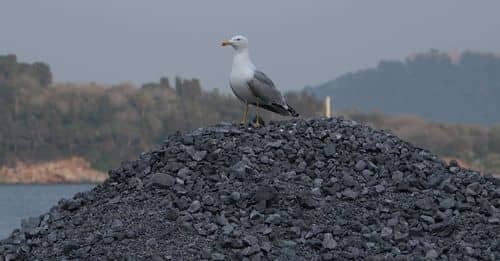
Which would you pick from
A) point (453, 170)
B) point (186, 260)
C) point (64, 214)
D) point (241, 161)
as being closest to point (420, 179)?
point (453, 170)

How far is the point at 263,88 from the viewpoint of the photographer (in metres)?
13.8

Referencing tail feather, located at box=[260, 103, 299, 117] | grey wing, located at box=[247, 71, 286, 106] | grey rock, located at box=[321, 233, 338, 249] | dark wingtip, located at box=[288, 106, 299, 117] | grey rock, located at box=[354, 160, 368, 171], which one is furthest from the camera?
dark wingtip, located at box=[288, 106, 299, 117]

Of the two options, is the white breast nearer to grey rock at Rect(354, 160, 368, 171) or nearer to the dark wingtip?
the dark wingtip

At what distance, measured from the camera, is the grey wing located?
541 inches

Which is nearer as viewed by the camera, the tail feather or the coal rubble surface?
the coal rubble surface

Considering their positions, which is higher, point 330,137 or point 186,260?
point 330,137

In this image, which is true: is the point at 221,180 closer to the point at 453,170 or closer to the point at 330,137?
the point at 330,137

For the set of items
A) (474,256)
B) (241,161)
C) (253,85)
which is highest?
(253,85)

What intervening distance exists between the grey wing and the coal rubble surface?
369 mm

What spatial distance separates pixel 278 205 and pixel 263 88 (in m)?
2.01

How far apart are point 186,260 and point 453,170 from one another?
13.2 feet

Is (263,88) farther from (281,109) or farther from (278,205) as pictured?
(278,205)

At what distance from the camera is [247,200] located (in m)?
12.3

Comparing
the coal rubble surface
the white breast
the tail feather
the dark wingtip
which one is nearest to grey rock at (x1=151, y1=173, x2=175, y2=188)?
the coal rubble surface
